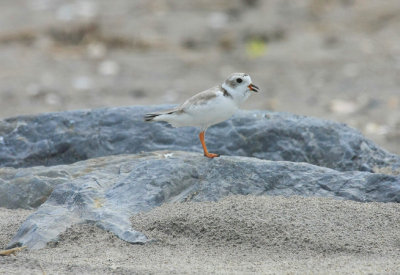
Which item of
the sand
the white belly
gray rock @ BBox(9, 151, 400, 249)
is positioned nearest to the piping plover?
the white belly

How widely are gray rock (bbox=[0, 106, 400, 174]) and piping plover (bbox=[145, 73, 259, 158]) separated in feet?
2.12

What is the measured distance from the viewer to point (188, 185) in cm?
420

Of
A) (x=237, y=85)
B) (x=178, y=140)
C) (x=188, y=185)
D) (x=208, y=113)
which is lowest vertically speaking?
(x=188, y=185)

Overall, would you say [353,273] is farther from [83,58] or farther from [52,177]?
[83,58]

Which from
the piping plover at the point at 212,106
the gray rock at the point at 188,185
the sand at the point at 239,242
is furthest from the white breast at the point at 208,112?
the sand at the point at 239,242

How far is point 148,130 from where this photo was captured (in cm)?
516

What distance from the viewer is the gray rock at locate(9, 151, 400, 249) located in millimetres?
3963

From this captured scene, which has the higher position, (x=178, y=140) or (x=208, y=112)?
(x=208, y=112)

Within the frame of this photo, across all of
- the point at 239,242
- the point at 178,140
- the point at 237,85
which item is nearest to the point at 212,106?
the point at 237,85

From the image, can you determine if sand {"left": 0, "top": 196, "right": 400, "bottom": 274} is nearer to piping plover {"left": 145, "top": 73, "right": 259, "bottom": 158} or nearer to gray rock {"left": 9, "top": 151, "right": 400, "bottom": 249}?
gray rock {"left": 9, "top": 151, "right": 400, "bottom": 249}

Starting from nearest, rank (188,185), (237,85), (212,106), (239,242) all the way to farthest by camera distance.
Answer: (239,242)
(188,185)
(212,106)
(237,85)

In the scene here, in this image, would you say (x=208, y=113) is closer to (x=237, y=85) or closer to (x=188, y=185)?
(x=237, y=85)

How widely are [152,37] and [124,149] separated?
6040 millimetres

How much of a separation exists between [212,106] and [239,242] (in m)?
1.03
